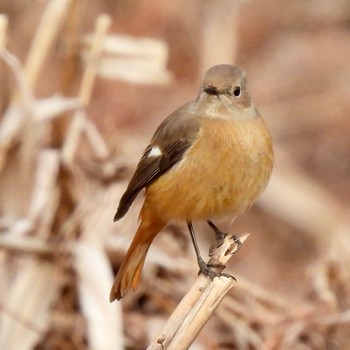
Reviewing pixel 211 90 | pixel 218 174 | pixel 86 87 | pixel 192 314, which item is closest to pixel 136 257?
pixel 218 174

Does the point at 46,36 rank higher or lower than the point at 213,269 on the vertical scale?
higher

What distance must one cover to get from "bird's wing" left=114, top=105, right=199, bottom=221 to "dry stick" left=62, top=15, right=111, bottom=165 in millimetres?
836

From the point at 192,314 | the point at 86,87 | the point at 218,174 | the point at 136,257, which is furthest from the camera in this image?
the point at 86,87

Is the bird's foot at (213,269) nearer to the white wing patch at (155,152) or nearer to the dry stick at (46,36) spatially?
the white wing patch at (155,152)

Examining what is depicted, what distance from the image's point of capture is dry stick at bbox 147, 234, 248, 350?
3801 mm

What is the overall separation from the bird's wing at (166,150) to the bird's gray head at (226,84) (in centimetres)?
14

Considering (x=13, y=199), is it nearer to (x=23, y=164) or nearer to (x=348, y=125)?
(x=23, y=164)

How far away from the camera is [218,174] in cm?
462

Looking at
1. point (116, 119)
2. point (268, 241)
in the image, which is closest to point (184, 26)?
point (116, 119)

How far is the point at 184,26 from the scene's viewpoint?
9.33 meters

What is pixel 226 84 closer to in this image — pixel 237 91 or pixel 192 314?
pixel 237 91

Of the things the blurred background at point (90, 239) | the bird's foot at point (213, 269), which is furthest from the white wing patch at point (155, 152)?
the blurred background at point (90, 239)

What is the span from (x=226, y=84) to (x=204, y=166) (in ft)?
1.16

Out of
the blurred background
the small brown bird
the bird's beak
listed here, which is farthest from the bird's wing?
the blurred background
